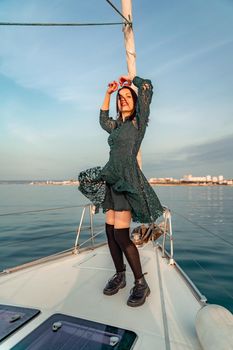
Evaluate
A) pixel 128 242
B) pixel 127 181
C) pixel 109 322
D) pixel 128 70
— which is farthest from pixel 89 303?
pixel 128 70

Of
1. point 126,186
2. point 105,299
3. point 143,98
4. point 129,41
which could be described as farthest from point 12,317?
point 129,41

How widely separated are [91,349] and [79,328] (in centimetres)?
23

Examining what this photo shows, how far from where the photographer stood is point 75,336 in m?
1.44

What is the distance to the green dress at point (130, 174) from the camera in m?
1.93

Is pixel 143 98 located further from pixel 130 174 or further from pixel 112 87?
pixel 130 174

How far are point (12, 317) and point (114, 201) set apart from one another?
39.6 inches

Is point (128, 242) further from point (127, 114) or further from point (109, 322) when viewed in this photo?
point (127, 114)

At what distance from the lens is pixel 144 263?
9.68ft

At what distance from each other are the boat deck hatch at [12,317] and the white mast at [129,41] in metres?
2.23

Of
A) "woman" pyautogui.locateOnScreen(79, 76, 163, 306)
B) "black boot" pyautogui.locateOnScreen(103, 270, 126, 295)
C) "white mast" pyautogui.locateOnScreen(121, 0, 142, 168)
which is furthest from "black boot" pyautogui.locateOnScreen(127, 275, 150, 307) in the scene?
"white mast" pyautogui.locateOnScreen(121, 0, 142, 168)

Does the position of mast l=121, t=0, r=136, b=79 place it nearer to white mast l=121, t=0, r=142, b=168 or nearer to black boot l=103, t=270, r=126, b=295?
white mast l=121, t=0, r=142, b=168

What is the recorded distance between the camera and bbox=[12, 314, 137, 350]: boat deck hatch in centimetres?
135

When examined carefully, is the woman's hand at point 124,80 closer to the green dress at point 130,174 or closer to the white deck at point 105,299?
the green dress at point 130,174

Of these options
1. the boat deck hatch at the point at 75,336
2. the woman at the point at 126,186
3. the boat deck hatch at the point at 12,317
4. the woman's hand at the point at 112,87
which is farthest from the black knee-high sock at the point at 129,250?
the woman's hand at the point at 112,87
